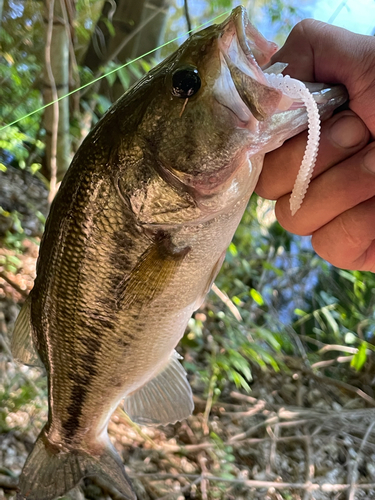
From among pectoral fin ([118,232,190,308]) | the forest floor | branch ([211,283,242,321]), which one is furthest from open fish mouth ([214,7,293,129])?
the forest floor

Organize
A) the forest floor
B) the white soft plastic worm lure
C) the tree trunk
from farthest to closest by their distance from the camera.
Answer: the tree trunk < the forest floor < the white soft plastic worm lure

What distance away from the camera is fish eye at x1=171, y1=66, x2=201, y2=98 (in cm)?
67

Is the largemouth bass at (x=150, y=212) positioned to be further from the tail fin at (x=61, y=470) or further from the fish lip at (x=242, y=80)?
the tail fin at (x=61, y=470)

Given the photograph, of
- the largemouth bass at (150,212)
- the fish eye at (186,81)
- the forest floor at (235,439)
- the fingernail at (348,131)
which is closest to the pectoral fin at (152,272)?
the largemouth bass at (150,212)

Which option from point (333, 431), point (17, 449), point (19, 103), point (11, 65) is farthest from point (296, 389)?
point (11, 65)

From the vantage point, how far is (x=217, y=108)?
0.67 m

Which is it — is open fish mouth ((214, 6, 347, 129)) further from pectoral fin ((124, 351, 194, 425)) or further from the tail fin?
the tail fin

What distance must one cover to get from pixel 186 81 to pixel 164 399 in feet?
2.86

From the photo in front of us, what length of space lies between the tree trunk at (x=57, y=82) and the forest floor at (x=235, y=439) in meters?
0.65

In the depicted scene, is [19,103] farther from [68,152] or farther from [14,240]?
[14,240]

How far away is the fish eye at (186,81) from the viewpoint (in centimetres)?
67

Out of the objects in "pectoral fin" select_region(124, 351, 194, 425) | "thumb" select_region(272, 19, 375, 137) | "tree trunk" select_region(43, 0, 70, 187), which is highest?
"tree trunk" select_region(43, 0, 70, 187)

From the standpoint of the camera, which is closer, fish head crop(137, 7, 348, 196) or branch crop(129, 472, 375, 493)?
fish head crop(137, 7, 348, 196)

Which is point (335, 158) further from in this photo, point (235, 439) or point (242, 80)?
point (235, 439)
